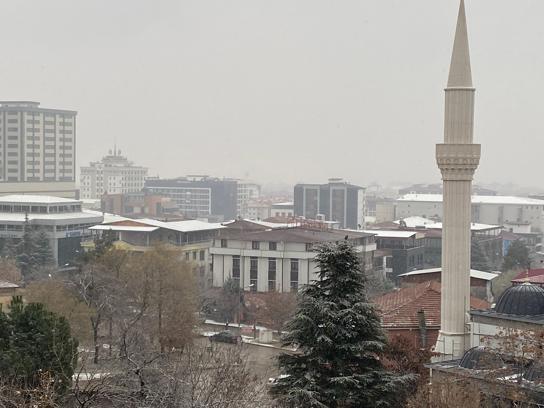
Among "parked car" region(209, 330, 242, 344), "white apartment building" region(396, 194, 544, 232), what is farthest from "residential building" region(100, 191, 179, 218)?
"parked car" region(209, 330, 242, 344)

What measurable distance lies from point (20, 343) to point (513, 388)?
8.27 meters

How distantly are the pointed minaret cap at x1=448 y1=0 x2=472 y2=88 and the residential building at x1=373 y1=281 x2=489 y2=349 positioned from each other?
506cm

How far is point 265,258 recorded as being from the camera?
41.7 metres

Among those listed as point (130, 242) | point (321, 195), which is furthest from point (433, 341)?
point (321, 195)

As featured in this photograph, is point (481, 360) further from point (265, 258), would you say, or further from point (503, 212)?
point (503, 212)

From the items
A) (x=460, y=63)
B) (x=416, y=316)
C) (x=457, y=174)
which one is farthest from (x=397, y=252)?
(x=460, y=63)

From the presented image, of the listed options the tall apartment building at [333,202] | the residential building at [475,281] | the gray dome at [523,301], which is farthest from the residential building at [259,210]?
the gray dome at [523,301]

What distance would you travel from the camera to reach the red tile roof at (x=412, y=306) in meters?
20.9

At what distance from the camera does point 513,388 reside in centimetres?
1409

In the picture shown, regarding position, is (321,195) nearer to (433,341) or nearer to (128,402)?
(433,341)

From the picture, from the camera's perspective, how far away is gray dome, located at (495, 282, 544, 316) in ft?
55.3

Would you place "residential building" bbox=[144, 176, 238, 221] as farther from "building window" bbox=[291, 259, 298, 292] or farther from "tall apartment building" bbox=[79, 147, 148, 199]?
"building window" bbox=[291, 259, 298, 292]

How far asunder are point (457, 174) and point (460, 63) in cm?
233

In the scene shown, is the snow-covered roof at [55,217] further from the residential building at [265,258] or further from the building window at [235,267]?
the building window at [235,267]
